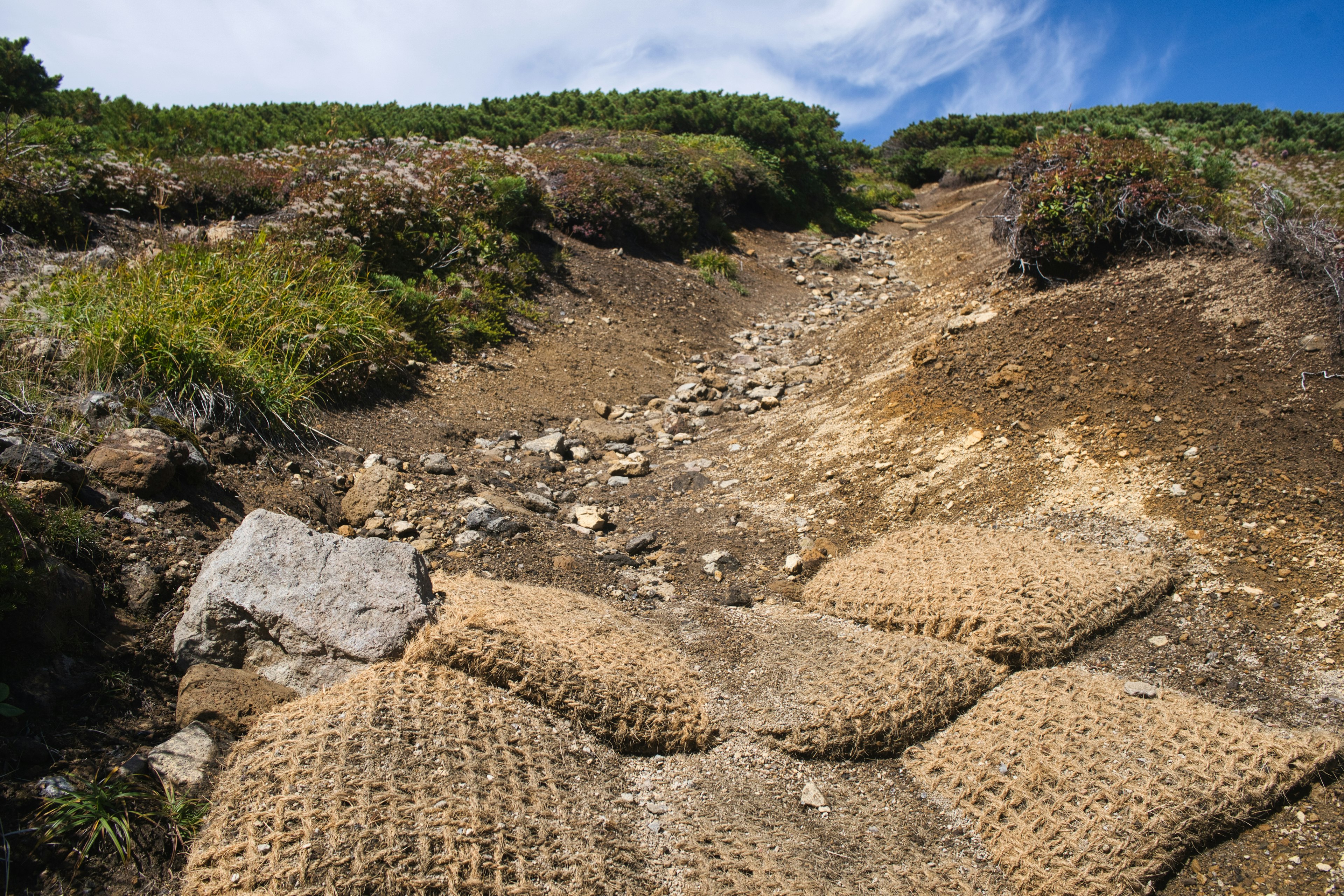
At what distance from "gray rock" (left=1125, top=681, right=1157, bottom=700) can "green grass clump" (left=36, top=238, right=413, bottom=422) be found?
5.55 meters

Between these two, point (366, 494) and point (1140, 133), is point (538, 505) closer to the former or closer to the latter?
point (366, 494)

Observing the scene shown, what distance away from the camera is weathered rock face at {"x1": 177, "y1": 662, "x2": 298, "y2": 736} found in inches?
100

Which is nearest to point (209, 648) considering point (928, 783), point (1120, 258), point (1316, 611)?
point (928, 783)

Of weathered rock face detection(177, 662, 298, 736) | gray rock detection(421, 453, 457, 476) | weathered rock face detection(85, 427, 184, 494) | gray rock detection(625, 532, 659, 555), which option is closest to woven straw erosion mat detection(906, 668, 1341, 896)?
gray rock detection(625, 532, 659, 555)

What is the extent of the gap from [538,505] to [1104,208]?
6.18 meters

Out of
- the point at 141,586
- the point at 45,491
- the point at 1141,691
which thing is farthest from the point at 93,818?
the point at 1141,691

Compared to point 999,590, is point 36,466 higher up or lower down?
higher up

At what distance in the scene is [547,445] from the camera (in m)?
6.67

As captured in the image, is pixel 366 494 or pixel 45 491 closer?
pixel 45 491

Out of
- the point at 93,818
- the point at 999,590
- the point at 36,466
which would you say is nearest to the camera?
the point at 93,818

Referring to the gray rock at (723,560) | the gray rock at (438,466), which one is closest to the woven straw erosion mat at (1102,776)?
the gray rock at (723,560)

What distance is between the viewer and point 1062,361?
5438 millimetres

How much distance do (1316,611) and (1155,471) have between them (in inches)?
45.6

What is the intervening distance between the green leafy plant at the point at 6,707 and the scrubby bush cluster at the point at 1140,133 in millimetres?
10847
